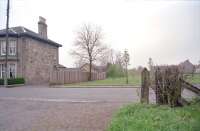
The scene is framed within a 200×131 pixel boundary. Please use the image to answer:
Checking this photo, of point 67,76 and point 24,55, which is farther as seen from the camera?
point 67,76

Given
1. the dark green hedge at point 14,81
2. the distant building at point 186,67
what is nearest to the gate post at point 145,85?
the distant building at point 186,67

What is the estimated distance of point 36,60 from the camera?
3197 centimetres

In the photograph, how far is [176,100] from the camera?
731 centimetres

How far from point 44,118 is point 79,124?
1.44m

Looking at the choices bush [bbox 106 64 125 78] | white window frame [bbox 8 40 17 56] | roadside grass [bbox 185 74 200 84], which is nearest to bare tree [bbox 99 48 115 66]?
bush [bbox 106 64 125 78]

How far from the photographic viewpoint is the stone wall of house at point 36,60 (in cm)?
2936

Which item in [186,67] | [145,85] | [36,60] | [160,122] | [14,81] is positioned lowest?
[160,122]

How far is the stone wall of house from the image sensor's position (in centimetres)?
2936

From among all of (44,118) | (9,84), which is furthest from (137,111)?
(9,84)

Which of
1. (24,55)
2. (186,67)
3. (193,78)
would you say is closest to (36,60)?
(24,55)

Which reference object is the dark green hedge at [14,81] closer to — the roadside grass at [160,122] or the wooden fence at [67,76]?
the wooden fence at [67,76]

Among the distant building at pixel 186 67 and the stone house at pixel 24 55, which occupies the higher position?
the stone house at pixel 24 55

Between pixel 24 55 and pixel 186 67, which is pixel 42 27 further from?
pixel 186 67

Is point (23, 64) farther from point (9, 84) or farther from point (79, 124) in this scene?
point (79, 124)
